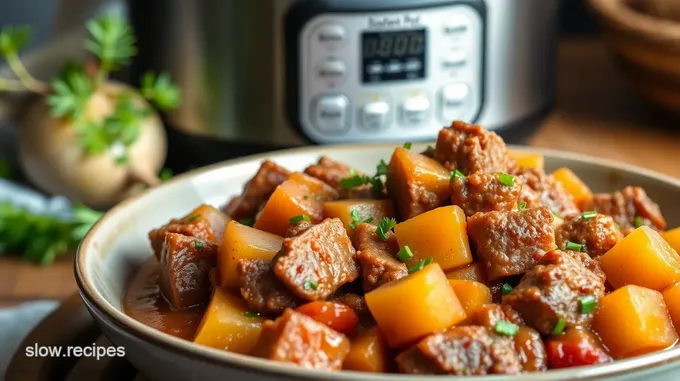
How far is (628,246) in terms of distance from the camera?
149 cm

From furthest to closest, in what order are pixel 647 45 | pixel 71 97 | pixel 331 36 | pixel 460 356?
pixel 647 45, pixel 71 97, pixel 331 36, pixel 460 356

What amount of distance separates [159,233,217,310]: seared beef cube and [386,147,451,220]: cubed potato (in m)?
0.35

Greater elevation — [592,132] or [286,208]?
[286,208]

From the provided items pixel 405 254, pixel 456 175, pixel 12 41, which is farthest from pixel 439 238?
pixel 12 41

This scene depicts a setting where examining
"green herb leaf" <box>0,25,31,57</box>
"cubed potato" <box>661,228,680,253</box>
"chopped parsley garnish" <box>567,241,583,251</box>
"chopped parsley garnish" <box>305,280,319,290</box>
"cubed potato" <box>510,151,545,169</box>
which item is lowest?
"green herb leaf" <box>0,25,31,57</box>

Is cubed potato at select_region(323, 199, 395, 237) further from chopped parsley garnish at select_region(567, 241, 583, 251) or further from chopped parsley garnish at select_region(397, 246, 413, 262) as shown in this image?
chopped parsley garnish at select_region(567, 241, 583, 251)

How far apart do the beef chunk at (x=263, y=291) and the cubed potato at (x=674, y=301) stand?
0.58m

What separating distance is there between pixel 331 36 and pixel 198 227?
3.12 feet

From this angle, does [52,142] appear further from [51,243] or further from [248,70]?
[248,70]

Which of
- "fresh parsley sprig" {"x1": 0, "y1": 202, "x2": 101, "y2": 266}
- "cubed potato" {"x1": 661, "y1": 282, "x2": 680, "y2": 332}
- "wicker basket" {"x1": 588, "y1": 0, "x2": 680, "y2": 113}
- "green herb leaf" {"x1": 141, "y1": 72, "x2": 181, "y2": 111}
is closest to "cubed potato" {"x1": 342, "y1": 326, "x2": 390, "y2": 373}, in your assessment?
"cubed potato" {"x1": 661, "y1": 282, "x2": 680, "y2": 332}

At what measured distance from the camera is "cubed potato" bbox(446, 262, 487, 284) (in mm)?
1470

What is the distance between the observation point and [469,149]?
164cm

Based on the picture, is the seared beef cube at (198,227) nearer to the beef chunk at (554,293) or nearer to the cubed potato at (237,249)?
the cubed potato at (237,249)

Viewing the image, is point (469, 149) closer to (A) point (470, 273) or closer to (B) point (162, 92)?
(A) point (470, 273)
